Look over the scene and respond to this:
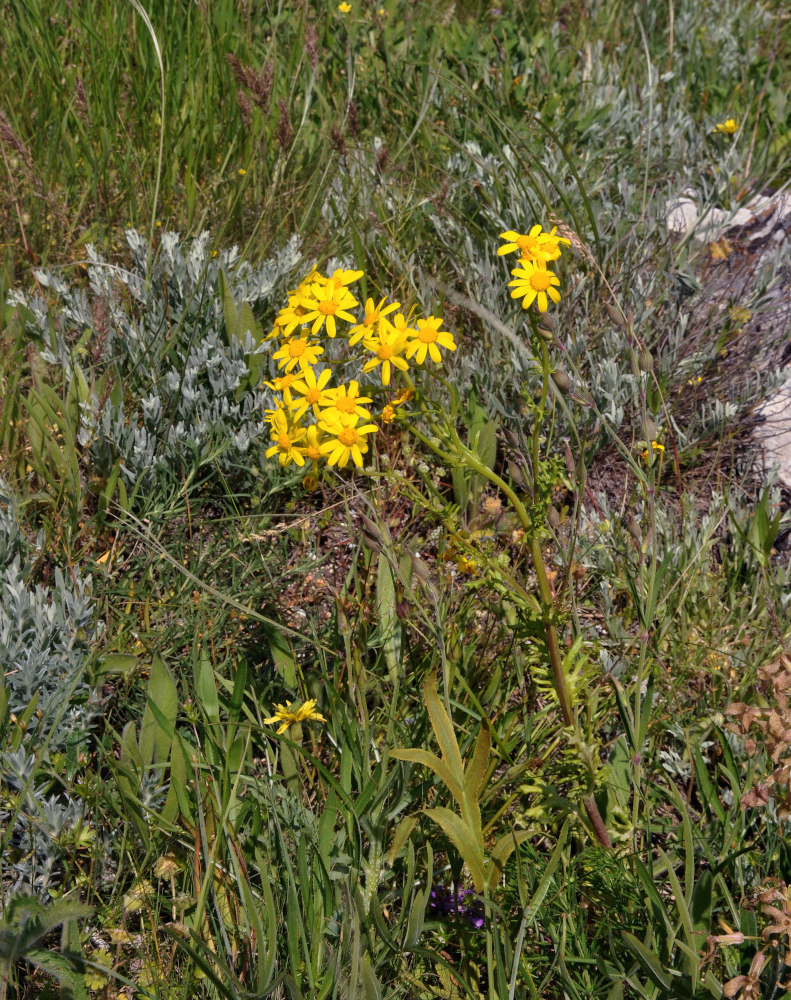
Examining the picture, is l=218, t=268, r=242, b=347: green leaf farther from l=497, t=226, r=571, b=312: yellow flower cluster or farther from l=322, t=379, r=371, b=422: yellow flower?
l=497, t=226, r=571, b=312: yellow flower cluster

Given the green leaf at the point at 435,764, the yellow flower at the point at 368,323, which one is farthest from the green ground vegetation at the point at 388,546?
the yellow flower at the point at 368,323

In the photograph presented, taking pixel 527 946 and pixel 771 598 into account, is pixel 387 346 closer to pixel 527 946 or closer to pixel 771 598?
pixel 527 946

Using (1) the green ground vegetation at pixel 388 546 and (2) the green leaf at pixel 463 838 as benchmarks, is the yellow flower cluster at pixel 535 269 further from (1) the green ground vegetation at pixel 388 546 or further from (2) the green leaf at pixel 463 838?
(2) the green leaf at pixel 463 838

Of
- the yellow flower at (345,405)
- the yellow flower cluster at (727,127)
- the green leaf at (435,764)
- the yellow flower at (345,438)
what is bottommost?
the green leaf at (435,764)

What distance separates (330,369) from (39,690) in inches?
36.1

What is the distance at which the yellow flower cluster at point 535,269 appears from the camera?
1.48 metres

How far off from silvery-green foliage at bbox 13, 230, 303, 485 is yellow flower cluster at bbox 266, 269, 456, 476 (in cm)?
73

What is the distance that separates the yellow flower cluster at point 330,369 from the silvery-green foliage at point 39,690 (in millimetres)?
676

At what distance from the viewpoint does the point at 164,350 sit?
2523 mm

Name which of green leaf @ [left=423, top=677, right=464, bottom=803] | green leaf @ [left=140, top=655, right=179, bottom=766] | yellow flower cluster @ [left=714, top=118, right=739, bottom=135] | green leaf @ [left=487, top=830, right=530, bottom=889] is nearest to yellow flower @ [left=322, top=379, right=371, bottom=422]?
green leaf @ [left=423, top=677, right=464, bottom=803]

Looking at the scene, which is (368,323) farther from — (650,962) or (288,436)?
(650,962)

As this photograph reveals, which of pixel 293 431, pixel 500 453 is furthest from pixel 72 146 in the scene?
pixel 293 431

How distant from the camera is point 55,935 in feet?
5.41

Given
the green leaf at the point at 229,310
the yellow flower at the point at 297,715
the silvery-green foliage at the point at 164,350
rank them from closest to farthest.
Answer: the yellow flower at the point at 297,715 → the silvery-green foliage at the point at 164,350 → the green leaf at the point at 229,310
